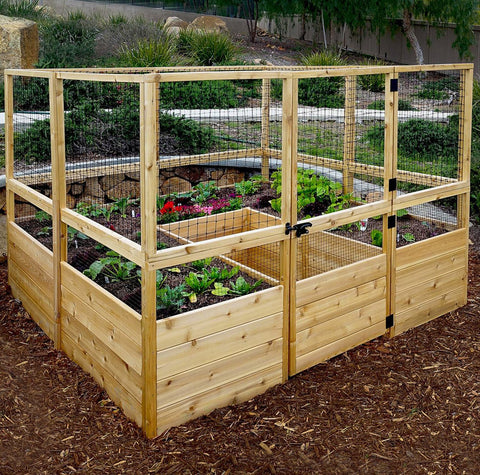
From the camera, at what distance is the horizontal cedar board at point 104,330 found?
11.3 feet

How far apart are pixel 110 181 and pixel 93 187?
0.18m

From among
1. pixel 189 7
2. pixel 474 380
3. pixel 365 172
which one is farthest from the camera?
pixel 189 7

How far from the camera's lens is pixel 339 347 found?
4316 mm

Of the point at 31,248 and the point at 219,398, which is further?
the point at 31,248

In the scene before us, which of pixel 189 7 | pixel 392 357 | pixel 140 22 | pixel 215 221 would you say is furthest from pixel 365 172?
pixel 189 7

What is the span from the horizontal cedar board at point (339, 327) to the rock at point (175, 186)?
102 inches

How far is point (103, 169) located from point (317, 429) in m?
2.78

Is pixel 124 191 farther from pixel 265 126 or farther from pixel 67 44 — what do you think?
pixel 67 44

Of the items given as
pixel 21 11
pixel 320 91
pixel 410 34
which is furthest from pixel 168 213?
pixel 410 34

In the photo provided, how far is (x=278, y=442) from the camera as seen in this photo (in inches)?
135

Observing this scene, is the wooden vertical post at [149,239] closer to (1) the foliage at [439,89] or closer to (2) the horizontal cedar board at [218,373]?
(2) the horizontal cedar board at [218,373]

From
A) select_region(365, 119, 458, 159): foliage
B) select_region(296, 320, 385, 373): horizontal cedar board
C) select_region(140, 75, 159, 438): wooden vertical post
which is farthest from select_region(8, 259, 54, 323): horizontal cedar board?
select_region(365, 119, 458, 159): foliage

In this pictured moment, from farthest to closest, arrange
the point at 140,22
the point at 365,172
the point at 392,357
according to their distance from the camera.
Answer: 1. the point at 140,22
2. the point at 365,172
3. the point at 392,357

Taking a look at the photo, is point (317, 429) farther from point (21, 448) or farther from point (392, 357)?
point (21, 448)
